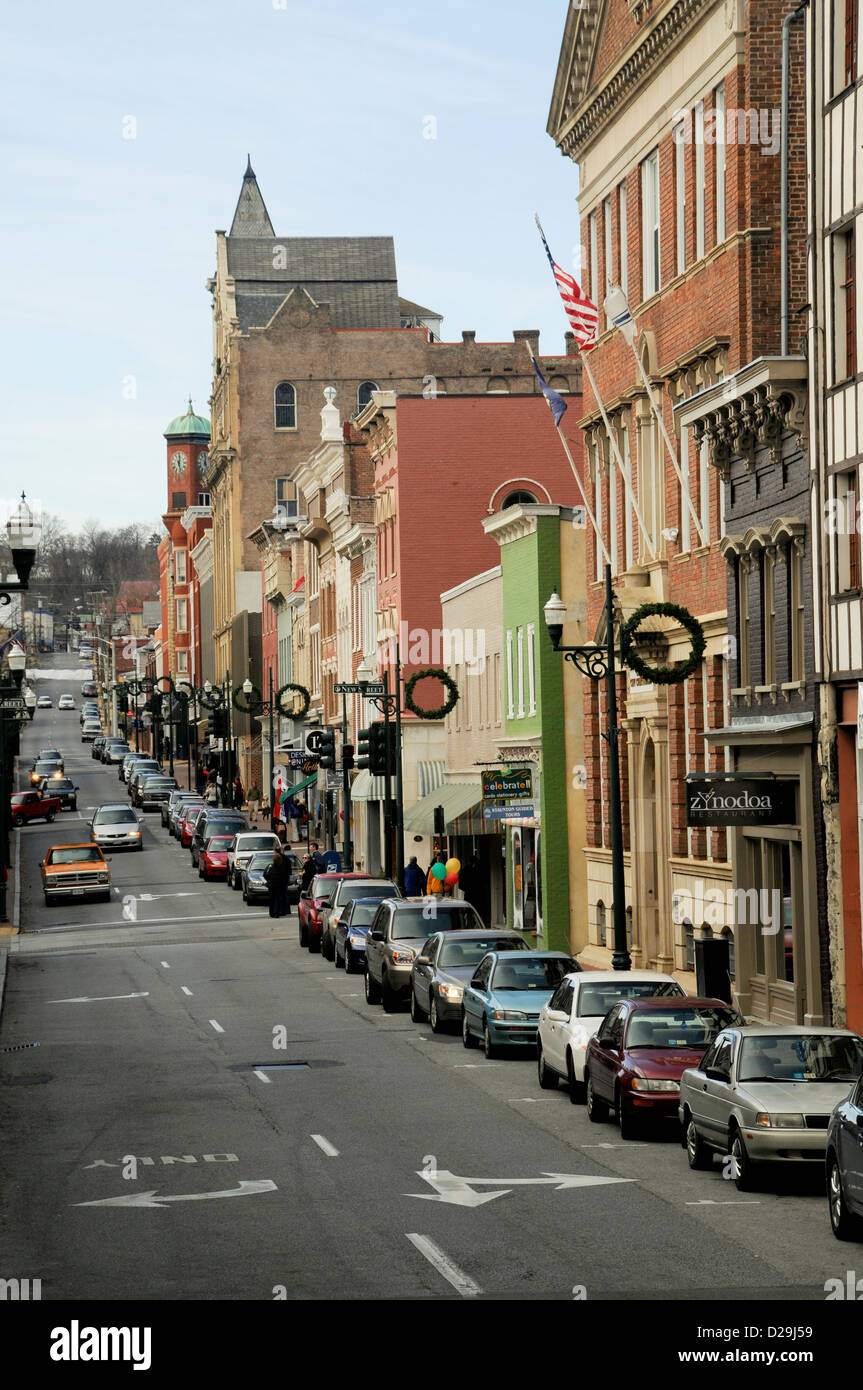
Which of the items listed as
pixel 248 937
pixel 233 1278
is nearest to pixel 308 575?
pixel 248 937

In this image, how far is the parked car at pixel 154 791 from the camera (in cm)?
9625

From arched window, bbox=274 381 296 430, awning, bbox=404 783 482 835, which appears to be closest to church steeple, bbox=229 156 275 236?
arched window, bbox=274 381 296 430

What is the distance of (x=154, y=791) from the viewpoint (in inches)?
3789

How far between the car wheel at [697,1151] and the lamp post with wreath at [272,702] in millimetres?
49072

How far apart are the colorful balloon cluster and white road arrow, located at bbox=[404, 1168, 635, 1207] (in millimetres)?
25284

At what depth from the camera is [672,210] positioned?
36.3 meters

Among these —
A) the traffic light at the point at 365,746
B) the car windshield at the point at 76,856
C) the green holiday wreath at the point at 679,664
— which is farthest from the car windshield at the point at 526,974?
the car windshield at the point at 76,856

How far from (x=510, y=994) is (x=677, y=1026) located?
6.34 metres

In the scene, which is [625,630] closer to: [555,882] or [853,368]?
[853,368]

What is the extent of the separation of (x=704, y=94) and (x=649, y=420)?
6.17 metres

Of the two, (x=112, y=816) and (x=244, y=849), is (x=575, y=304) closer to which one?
(x=244, y=849)

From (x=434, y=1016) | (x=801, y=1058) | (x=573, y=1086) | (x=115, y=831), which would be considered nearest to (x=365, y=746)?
(x=115, y=831)

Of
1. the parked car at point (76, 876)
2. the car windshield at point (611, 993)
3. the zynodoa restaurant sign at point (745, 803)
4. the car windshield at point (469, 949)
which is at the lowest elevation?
the parked car at point (76, 876)

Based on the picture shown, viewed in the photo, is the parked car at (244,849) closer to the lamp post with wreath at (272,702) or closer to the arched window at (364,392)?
the lamp post with wreath at (272,702)
